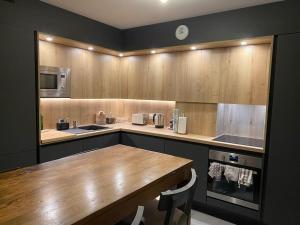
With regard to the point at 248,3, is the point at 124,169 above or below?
below

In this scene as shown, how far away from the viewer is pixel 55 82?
3.08 meters

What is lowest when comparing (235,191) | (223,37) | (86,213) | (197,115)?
(235,191)

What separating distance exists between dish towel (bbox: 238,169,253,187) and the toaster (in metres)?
1.89

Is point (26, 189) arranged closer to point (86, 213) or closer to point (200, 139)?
point (86, 213)

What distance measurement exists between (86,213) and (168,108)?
286 centimetres

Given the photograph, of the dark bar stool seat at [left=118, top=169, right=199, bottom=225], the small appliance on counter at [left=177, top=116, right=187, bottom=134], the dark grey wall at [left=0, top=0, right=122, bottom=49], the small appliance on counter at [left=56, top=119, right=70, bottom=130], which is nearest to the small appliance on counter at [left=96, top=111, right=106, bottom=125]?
the small appliance on counter at [left=56, top=119, right=70, bottom=130]

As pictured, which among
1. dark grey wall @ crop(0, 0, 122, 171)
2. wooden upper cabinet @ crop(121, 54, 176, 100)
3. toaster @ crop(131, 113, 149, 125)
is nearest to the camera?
dark grey wall @ crop(0, 0, 122, 171)

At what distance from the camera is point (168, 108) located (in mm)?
3826

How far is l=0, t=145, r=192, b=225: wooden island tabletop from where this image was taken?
108cm

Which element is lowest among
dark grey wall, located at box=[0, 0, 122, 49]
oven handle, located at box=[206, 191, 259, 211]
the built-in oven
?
oven handle, located at box=[206, 191, 259, 211]

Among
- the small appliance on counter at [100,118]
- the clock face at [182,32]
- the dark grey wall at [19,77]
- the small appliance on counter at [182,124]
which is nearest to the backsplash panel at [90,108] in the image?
the small appliance on counter at [100,118]

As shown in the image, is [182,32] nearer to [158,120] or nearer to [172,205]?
[158,120]

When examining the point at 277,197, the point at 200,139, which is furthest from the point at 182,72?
the point at 277,197

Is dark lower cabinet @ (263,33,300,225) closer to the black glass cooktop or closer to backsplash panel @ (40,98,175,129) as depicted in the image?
the black glass cooktop
